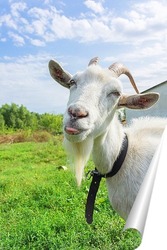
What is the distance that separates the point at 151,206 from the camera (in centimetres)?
183

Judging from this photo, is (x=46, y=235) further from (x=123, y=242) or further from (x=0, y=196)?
(x=0, y=196)

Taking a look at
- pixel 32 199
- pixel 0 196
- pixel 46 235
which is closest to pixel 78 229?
pixel 46 235

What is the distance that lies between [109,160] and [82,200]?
1783 millimetres

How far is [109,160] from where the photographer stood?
2.29m

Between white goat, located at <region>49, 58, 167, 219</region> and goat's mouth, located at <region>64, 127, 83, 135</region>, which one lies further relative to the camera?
white goat, located at <region>49, 58, 167, 219</region>

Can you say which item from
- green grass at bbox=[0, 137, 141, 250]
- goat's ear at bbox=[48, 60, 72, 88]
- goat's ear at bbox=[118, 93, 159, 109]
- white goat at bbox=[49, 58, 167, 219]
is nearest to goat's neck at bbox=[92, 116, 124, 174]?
white goat at bbox=[49, 58, 167, 219]

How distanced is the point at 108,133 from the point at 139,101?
0.26 m

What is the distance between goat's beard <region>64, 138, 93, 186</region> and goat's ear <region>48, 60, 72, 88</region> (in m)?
0.39

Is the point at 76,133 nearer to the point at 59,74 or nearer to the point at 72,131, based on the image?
the point at 72,131

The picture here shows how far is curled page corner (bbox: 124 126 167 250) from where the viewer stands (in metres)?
1.72

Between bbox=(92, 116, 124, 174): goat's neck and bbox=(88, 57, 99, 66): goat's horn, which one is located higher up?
bbox=(88, 57, 99, 66): goat's horn

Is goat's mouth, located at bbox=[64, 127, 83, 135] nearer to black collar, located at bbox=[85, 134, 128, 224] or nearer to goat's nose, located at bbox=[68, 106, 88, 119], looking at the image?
goat's nose, located at bbox=[68, 106, 88, 119]

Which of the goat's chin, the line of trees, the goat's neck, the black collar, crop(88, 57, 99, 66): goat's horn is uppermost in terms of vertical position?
crop(88, 57, 99, 66): goat's horn

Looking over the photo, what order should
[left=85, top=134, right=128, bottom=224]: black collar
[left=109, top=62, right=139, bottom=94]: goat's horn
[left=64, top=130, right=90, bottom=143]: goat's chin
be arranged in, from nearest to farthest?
[left=64, top=130, right=90, bottom=143]: goat's chin
[left=85, top=134, right=128, bottom=224]: black collar
[left=109, top=62, right=139, bottom=94]: goat's horn
